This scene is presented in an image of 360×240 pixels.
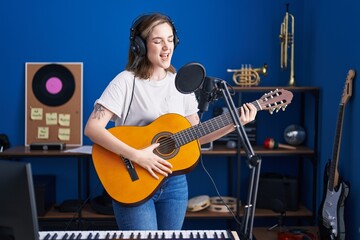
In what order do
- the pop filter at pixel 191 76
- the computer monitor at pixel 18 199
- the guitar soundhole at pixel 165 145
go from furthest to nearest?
the guitar soundhole at pixel 165 145 < the pop filter at pixel 191 76 < the computer monitor at pixel 18 199

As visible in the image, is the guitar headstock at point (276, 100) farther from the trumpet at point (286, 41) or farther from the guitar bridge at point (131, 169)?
the trumpet at point (286, 41)

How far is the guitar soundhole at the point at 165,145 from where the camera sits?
6.58 feet

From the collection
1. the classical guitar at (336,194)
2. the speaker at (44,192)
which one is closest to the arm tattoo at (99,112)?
the classical guitar at (336,194)

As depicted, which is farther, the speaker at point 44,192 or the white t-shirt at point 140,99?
the speaker at point 44,192

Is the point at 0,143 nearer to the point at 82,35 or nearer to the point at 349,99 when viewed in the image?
the point at 82,35

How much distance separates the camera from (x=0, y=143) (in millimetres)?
3598

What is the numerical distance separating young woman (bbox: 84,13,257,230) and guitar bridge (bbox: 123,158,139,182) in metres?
0.05

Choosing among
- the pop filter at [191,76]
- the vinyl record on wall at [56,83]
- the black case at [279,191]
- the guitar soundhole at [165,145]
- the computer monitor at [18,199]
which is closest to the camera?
the computer monitor at [18,199]

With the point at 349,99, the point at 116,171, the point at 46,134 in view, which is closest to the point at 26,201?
the point at 116,171

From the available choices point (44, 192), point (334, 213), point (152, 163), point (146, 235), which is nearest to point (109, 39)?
point (44, 192)

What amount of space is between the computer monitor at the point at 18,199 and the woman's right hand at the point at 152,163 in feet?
2.91

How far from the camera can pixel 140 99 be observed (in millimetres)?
1922

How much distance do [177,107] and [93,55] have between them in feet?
6.21

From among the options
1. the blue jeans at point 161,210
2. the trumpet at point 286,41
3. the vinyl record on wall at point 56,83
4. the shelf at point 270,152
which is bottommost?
the blue jeans at point 161,210
